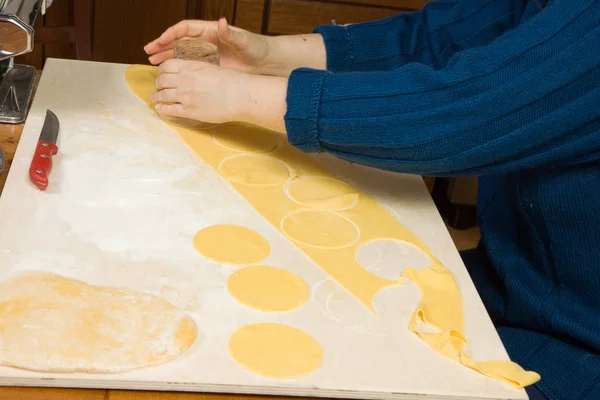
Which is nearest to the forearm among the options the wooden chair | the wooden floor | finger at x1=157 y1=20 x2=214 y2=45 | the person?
finger at x1=157 y1=20 x2=214 y2=45

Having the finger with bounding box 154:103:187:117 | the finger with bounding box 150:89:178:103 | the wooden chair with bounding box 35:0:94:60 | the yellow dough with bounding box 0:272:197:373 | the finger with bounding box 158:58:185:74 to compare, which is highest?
the finger with bounding box 158:58:185:74

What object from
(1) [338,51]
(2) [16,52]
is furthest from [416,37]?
(2) [16,52]

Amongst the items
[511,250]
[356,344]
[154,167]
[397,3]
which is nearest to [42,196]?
[154,167]

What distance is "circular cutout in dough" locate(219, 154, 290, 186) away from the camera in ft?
3.25

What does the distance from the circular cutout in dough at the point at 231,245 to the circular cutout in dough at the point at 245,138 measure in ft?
0.78

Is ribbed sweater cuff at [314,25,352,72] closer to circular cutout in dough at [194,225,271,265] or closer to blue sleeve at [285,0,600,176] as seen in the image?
blue sleeve at [285,0,600,176]

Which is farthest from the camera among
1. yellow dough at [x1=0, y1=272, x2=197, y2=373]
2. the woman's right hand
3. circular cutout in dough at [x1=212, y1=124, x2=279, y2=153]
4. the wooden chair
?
the wooden chair

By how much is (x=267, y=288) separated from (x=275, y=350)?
103mm

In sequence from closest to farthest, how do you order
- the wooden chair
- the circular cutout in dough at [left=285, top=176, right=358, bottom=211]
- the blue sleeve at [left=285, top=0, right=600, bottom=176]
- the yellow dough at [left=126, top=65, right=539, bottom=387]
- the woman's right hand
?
the yellow dough at [left=126, top=65, right=539, bottom=387] → the blue sleeve at [left=285, top=0, right=600, bottom=176] → the circular cutout in dough at [left=285, top=176, right=358, bottom=211] → the woman's right hand → the wooden chair

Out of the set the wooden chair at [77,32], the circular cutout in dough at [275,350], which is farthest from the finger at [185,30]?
the wooden chair at [77,32]

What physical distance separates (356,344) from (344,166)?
439mm

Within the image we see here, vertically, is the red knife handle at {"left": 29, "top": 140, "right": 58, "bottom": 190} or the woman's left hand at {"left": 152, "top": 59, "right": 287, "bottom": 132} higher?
the woman's left hand at {"left": 152, "top": 59, "right": 287, "bottom": 132}

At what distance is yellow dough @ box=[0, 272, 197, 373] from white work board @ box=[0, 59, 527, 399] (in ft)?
0.04

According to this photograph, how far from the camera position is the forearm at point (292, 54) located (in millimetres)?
1248
